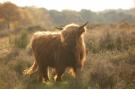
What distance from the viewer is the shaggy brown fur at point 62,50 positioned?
12.9 meters

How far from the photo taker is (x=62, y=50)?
1299 centimetres

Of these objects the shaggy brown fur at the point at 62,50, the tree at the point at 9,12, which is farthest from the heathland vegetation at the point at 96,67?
the tree at the point at 9,12

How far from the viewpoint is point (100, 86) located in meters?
12.0

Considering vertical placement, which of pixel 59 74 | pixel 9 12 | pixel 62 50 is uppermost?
pixel 62 50

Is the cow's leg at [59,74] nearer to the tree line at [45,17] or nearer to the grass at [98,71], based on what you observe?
the grass at [98,71]

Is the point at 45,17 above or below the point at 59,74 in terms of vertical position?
below

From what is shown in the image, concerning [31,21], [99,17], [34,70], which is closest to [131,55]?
[34,70]

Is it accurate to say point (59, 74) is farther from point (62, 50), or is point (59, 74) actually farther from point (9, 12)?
point (9, 12)

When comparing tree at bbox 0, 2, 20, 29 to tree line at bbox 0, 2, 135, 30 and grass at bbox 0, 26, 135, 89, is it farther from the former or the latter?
grass at bbox 0, 26, 135, 89

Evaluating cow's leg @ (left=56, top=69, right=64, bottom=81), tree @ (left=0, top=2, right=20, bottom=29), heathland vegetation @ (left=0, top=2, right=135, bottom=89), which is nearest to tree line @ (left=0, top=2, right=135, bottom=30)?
tree @ (left=0, top=2, right=20, bottom=29)

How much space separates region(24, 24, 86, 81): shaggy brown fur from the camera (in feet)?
42.4

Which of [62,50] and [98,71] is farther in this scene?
[62,50]

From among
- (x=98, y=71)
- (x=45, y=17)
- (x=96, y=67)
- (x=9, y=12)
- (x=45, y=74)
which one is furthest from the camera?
(x=45, y=17)

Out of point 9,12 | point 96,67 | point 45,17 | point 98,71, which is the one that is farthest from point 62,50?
point 45,17
